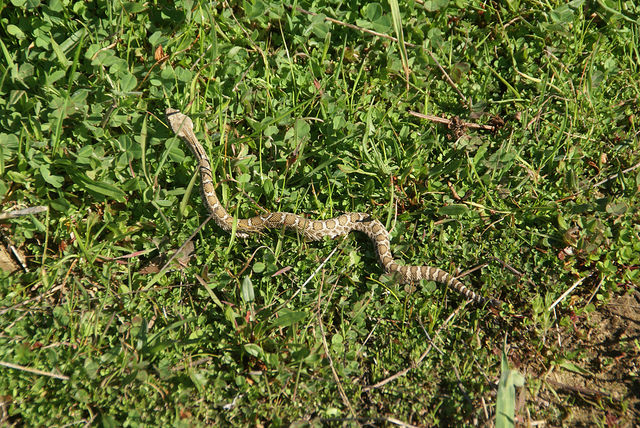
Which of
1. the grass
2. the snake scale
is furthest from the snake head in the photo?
the grass

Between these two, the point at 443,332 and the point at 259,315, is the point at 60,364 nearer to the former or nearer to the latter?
the point at 259,315

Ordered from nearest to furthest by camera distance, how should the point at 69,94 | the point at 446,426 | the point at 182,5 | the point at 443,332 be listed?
the point at 446,426 < the point at 443,332 < the point at 69,94 < the point at 182,5

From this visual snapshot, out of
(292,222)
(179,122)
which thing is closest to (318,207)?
(292,222)

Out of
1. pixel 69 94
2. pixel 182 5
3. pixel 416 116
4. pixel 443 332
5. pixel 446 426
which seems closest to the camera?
pixel 446 426

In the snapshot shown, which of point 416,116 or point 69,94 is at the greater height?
point 416,116

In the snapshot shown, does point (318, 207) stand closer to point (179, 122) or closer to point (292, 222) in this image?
point (292, 222)

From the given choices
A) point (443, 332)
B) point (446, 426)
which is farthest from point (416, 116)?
point (446, 426)

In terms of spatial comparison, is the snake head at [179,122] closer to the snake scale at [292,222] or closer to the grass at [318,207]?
the snake scale at [292,222]
